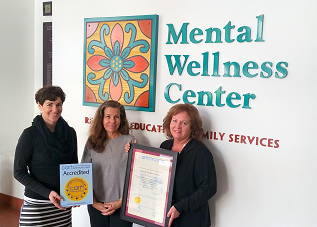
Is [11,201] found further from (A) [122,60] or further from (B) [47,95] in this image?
(A) [122,60]

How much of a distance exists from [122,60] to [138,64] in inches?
7.3

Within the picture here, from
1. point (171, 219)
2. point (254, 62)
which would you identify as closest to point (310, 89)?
point (254, 62)

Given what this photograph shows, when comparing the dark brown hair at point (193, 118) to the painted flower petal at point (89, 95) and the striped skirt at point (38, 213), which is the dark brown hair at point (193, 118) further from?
the striped skirt at point (38, 213)

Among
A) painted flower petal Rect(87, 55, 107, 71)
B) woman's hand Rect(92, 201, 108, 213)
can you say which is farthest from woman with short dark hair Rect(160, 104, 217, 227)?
painted flower petal Rect(87, 55, 107, 71)

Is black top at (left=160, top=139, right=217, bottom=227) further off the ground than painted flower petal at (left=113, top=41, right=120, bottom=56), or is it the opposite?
painted flower petal at (left=113, top=41, right=120, bottom=56)

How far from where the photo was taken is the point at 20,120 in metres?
4.60

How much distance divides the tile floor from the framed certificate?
2.17 m

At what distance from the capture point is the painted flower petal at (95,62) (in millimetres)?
3189

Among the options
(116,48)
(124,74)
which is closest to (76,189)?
(124,74)

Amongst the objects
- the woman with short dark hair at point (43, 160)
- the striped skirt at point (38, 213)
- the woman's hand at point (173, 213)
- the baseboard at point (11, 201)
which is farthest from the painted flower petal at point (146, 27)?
the baseboard at point (11, 201)

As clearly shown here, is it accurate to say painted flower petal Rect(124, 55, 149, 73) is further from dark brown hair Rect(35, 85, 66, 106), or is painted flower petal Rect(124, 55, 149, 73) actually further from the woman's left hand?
the woman's left hand

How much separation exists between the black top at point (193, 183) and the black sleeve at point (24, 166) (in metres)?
1.00

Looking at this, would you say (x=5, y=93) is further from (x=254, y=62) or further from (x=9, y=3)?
(x=254, y=62)

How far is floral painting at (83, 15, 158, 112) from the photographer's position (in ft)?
9.62
